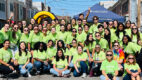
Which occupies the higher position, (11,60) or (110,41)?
(110,41)

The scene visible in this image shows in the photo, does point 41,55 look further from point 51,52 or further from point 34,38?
point 34,38

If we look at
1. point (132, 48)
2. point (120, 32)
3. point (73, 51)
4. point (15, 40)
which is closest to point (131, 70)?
point (132, 48)

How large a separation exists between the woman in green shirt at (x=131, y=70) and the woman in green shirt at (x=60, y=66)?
208 centimetres

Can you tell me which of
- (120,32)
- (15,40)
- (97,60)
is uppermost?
(120,32)

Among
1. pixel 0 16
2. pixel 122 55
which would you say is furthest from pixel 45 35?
pixel 0 16

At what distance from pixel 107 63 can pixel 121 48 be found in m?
1.48

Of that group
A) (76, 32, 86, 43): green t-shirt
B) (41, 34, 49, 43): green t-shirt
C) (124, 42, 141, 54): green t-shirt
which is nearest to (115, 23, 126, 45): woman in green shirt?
(124, 42, 141, 54): green t-shirt

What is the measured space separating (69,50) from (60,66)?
800 millimetres

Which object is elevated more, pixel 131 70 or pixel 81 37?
pixel 81 37

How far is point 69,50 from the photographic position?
771cm

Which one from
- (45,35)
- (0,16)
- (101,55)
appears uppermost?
(0,16)

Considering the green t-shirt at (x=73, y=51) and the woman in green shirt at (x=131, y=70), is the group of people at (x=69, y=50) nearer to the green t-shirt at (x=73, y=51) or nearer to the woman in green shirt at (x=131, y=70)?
the green t-shirt at (x=73, y=51)

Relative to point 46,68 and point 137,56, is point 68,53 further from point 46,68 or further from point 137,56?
point 137,56

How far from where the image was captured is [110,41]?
7879mm
